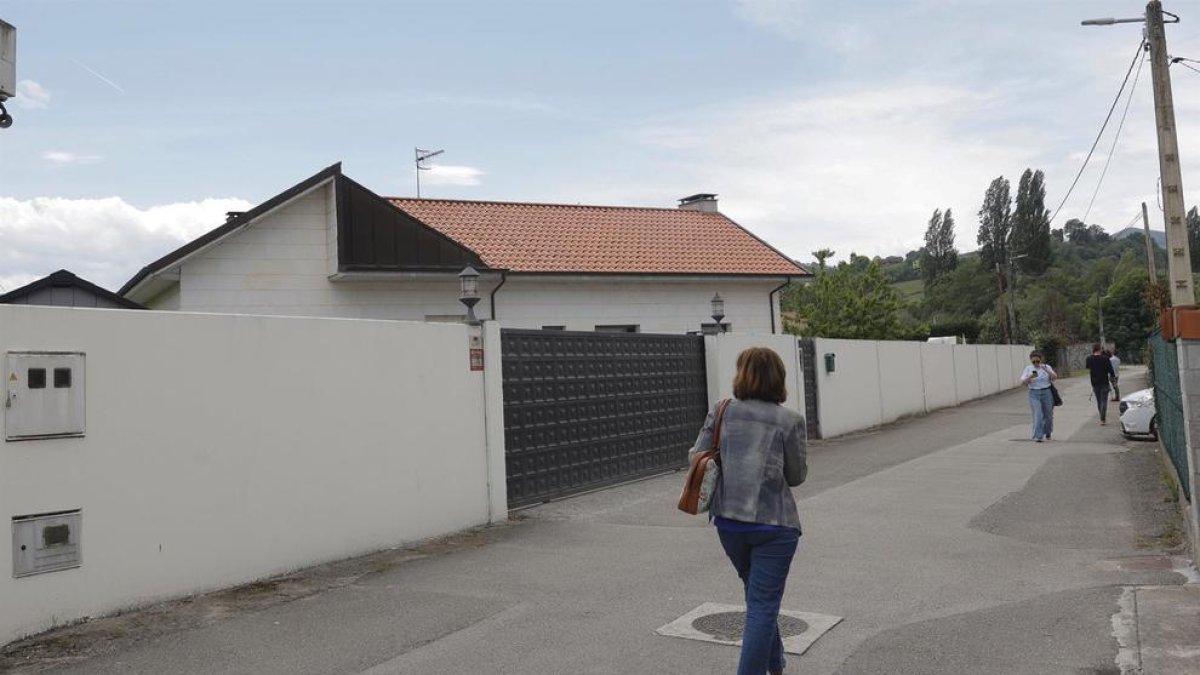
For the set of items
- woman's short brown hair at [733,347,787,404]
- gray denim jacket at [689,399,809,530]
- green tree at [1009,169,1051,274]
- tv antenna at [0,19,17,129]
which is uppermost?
green tree at [1009,169,1051,274]

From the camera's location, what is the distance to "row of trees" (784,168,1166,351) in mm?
47031

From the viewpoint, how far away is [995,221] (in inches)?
3558

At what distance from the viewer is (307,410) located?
25.5 ft

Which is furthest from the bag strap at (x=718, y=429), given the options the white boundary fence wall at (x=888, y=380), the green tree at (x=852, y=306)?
the green tree at (x=852, y=306)

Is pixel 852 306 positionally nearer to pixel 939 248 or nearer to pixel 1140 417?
pixel 1140 417

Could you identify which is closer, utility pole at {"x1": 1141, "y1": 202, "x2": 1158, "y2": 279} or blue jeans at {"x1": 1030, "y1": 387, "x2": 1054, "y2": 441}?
blue jeans at {"x1": 1030, "y1": 387, "x2": 1054, "y2": 441}

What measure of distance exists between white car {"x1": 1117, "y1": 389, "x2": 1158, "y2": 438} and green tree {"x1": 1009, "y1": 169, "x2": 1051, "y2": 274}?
7321 centimetres

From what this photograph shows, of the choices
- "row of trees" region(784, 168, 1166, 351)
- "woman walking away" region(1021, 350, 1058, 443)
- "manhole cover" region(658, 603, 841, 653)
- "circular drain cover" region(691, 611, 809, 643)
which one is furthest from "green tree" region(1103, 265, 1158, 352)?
"circular drain cover" region(691, 611, 809, 643)

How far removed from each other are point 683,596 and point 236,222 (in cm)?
1364

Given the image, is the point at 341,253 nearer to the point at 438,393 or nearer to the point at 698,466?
the point at 438,393

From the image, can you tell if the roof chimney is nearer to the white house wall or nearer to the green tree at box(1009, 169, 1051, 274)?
the white house wall

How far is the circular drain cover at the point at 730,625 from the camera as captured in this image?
5.61 metres

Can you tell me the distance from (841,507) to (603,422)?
10.4ft

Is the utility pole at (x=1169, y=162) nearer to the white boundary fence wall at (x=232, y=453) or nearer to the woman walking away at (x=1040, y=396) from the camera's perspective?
the woman walking away at (x=1040, y=396)
